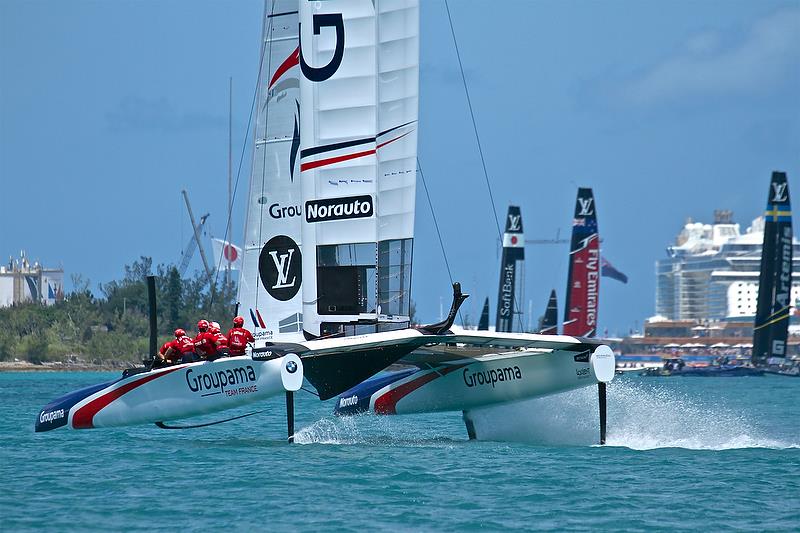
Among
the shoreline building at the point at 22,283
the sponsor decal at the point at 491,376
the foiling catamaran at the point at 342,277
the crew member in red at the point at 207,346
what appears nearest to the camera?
the foiling catamaran at the point at 342,277

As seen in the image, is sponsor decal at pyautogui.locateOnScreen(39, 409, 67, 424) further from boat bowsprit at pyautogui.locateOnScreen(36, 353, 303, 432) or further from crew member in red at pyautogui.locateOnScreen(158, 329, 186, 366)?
crew member in red at pyautogui.locateOnScreen(158, 329, 186, 366)

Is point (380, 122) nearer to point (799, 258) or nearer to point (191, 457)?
point (191, 457)

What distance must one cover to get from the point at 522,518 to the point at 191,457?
15.7 feet

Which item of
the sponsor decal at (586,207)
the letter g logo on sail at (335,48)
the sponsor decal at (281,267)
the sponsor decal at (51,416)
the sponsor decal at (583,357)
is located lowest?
the sponsor decal at (51,416)

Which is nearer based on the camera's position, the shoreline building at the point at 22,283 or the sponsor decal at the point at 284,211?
the sponsor decal at the point at 284,211

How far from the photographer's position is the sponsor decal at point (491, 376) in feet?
51.3

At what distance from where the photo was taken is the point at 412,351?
15.5 metres

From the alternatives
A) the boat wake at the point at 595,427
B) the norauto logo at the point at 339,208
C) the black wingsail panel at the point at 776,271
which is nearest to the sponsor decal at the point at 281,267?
the norauto logo at the point at 339,208

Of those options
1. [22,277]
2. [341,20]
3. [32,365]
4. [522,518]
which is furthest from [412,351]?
[22,277]

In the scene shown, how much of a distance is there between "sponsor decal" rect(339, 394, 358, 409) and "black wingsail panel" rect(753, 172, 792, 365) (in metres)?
29.7

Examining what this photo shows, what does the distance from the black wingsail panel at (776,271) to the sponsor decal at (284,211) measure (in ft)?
98.2

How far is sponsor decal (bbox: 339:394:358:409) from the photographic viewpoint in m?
16.9

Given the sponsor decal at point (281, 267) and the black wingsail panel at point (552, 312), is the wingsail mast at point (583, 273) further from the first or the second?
the sponsor decal at point (281, 267)

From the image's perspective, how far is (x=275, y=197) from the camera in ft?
56.7
